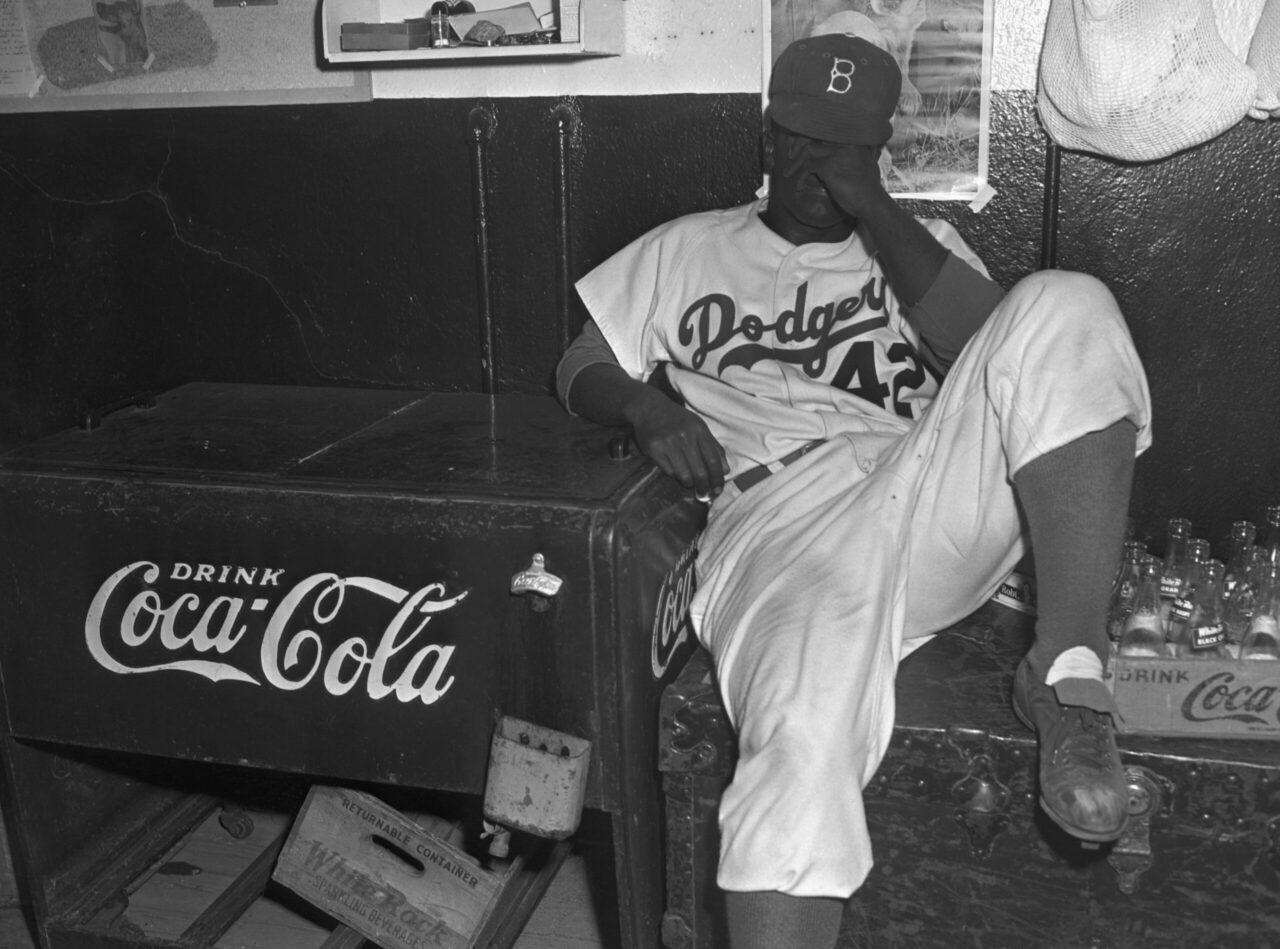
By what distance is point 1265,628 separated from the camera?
2170mm

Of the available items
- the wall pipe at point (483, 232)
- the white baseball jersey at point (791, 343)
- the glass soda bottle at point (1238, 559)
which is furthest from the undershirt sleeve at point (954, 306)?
the wall pipe at point (483, 232)

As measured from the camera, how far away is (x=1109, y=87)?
8.27ft

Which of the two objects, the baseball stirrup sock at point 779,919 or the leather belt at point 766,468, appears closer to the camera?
the baseball stirrup sock at point 779,919

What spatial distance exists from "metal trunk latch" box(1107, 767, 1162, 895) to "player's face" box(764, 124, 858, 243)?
3.65ft

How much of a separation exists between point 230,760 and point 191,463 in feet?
1.77

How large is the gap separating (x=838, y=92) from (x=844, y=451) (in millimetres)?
638

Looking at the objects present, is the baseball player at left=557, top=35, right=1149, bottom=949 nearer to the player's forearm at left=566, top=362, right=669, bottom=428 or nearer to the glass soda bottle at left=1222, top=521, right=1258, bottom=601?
the player's forearm at left=566, top=362, right=669, bottom=428

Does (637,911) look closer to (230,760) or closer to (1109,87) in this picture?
(230,760)

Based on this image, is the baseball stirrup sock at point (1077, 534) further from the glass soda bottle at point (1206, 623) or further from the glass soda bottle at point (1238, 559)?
the glass soda bottle at point (1238, 559)

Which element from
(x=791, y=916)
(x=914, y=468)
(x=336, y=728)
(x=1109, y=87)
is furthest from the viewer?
(x=1109, y=87)

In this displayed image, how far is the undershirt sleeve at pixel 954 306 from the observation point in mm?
2350

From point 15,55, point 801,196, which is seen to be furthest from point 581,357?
point 15,55

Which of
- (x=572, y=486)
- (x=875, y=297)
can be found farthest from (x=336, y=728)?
(x=875, y=297)

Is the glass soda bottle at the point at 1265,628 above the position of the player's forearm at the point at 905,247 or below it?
below
